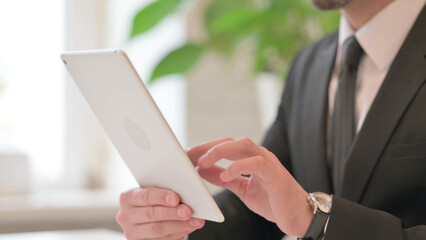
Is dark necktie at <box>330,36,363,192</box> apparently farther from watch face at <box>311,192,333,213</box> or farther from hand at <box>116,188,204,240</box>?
hand at <box>116,188,204,240</box>

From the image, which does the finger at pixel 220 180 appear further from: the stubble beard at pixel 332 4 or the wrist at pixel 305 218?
the stubble beard at pixel 332 4

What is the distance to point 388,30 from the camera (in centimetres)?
131

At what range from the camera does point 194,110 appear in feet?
7.88

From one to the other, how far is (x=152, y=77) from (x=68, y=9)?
0.93 metres

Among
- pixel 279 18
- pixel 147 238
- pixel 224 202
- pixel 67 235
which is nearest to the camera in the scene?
pixel 147 238

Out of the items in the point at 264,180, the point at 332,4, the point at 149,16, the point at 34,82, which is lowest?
the point at 264,180

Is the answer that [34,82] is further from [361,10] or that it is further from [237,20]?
[361,10]

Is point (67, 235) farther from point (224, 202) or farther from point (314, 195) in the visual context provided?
point (314, 195)

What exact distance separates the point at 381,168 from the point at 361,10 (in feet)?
1.29

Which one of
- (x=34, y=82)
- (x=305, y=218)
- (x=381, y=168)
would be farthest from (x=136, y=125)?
(x=34, y=82)

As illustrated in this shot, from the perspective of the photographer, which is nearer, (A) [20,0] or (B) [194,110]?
(B) [194,110]

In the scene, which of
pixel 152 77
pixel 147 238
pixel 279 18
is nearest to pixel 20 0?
pixel 152 77

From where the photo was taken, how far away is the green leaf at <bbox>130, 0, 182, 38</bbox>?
1.92 metres

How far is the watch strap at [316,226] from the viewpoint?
0.97m
